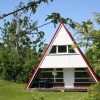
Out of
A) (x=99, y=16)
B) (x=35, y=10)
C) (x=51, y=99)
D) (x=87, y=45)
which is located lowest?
(x=51, y=99)

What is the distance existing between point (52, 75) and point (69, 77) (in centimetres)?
146

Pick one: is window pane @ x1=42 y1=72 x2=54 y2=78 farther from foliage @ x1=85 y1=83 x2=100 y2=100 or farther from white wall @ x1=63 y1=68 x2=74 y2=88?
foliage @ x1=85 y1=83 x2=100 y2=100

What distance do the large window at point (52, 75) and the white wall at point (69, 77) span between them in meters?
0.38

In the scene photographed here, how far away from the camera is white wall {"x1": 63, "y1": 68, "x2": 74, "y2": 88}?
2869 centimetres

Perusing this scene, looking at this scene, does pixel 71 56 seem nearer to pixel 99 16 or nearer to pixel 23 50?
pixel 99 16

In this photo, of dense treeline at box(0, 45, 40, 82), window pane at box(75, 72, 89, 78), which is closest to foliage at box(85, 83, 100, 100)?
window pane at box(75, 72, 89, 78)

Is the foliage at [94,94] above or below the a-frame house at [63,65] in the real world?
below

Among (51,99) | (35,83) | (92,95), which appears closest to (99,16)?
(51,99)

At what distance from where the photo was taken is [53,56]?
28.2m

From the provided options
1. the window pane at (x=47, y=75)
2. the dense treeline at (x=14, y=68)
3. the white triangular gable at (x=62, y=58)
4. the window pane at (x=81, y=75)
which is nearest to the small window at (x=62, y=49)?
the white triangular gable at (x=62, y=58)

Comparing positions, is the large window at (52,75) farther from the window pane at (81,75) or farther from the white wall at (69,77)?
the window pane at (81,75)

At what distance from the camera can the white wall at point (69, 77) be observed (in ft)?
94.1

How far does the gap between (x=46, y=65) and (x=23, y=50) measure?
17.1m

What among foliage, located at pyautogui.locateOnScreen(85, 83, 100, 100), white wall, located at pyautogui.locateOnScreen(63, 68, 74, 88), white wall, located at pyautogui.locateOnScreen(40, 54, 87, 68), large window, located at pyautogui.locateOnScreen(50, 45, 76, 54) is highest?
large window, located at pyautogui.locateOnScreen(50, 45, 76, 54)
